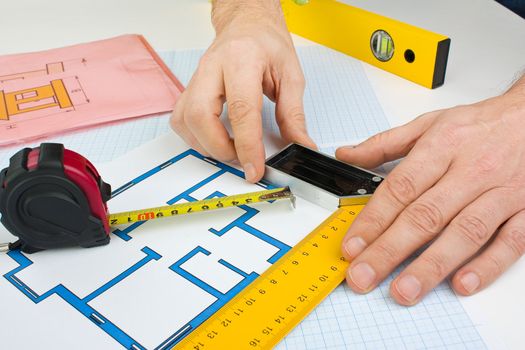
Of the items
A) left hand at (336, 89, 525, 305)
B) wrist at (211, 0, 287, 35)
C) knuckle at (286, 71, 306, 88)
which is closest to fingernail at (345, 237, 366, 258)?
left hand at (336, 89, 525, 305)

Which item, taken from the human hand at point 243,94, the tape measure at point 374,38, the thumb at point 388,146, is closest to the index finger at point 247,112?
the human hand at point 243,94

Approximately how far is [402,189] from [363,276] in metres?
0.18

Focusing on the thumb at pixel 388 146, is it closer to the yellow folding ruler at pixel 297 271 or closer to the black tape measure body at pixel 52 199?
the yellow folding ruler at pixel 297 271

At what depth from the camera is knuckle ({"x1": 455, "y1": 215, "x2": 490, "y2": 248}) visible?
820mm

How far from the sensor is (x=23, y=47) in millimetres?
1703

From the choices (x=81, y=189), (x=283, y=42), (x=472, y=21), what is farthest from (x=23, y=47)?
(x=472, y=21)

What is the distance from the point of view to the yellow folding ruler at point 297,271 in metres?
0.74

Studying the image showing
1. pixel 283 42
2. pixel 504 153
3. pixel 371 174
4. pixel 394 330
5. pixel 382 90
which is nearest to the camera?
pixel 394 330

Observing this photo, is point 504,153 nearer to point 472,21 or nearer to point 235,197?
point 235,197

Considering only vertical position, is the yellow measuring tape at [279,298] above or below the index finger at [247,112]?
below

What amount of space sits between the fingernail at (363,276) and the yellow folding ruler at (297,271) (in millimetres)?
26

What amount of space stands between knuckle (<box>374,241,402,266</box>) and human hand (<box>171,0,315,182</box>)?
0.31m

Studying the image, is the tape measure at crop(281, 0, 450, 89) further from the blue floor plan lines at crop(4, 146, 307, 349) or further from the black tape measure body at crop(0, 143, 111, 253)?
the black tape measure body at crop(0, 143, 111, 253)

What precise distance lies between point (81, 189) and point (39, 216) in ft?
0.28
